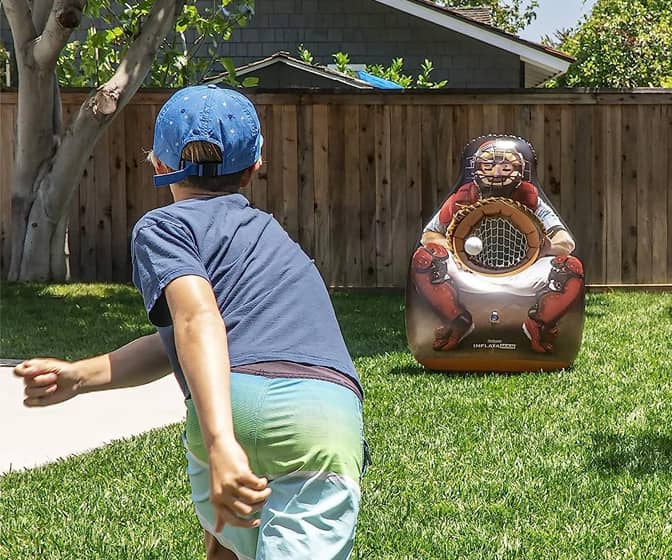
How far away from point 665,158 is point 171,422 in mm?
6842

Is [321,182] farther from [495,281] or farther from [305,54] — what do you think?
[305,54]

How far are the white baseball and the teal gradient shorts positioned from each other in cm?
462

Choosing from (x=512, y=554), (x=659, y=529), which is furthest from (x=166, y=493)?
(x=659, y=529)

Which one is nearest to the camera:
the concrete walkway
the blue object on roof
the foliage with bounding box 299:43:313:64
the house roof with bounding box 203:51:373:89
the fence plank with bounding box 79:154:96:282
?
the concrete walkway

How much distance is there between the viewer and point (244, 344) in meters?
2.16

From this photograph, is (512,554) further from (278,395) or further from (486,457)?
(278,395)

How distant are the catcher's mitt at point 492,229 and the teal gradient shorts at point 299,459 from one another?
464 cm

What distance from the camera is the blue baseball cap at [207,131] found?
2223 mm

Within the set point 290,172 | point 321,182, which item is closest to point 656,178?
point 321,182

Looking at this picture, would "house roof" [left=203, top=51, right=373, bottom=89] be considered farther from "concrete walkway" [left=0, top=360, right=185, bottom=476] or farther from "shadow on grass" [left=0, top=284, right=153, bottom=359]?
"concrete walkway" [left=0, top=360, right=185, bottom=476]

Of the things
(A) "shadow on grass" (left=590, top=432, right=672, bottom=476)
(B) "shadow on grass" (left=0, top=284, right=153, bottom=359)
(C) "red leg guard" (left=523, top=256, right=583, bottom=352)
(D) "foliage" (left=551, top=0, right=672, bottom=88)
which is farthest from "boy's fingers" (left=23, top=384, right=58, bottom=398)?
(D) "foliage" (left=551, top=0, right=672, bottom=88)

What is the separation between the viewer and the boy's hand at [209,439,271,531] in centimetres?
189

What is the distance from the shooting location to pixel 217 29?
11.5 m

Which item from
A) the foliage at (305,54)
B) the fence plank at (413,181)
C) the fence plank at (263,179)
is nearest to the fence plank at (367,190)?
the fence plank at (413,181)
